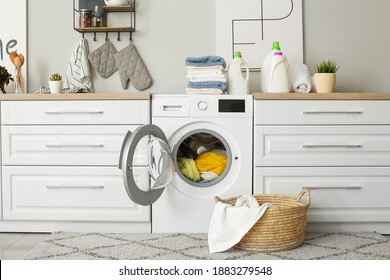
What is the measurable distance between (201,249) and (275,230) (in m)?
0.38

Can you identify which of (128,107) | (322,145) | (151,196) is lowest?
(151,196)

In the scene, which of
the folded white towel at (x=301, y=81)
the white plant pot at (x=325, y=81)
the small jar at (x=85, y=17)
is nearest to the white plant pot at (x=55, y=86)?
the small jar at (x=85, y=17)

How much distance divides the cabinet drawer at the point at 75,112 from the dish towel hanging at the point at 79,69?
1.89 ft

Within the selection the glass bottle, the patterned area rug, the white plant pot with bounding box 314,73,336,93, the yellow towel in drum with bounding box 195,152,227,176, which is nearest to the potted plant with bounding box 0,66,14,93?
the glass bottle

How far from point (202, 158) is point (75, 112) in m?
0.78

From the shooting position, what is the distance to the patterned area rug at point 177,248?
95.3 inches

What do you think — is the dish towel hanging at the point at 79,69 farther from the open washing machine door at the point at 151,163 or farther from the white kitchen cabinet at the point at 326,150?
the white kitchen cabinet at the point at 326,150

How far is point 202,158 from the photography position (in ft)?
9.70

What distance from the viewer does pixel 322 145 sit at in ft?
9.42

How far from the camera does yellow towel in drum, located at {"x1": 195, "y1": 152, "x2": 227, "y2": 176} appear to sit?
2924 mm

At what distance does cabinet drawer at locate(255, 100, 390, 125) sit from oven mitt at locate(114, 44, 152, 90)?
3.12 ft
